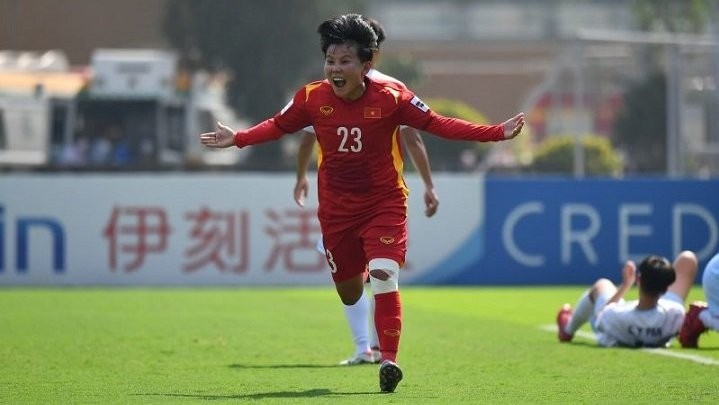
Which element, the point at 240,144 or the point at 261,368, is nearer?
the point at 240,144

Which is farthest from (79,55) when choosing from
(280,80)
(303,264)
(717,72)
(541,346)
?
(541,346)

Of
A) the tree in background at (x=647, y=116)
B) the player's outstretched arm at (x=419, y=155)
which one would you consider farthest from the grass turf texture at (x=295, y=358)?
the tree in background at (x=647, y=116)

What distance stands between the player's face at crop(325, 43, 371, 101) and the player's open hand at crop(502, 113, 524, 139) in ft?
3.10

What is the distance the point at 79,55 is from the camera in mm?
73500

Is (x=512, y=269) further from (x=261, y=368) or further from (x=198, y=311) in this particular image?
(x=261, y=368)

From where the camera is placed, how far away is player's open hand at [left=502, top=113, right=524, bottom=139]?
10.5 metres

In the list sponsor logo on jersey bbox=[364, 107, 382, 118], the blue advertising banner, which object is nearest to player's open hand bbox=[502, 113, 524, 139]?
sponsor logo on jersey bbox=[364, 107, 382, 118]

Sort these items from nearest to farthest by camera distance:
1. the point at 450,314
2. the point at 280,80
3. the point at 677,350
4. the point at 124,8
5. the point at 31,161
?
the point at 677,350 < the point at 450,314 < the point at 31,161 < the point at 280,80 < the point at 124,8

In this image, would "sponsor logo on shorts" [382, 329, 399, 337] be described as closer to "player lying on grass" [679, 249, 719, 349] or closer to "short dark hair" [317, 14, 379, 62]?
"short dark hair" [317, 14, 379, 62]

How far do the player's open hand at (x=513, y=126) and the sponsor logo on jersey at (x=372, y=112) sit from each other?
2.63 ft

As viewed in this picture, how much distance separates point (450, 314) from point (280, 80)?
42.0 metres

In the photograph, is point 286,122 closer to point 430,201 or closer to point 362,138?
point 362,138

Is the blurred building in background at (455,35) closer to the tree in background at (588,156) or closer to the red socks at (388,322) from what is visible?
the tree in background at (588,156)

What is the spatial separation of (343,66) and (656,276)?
3929mm
